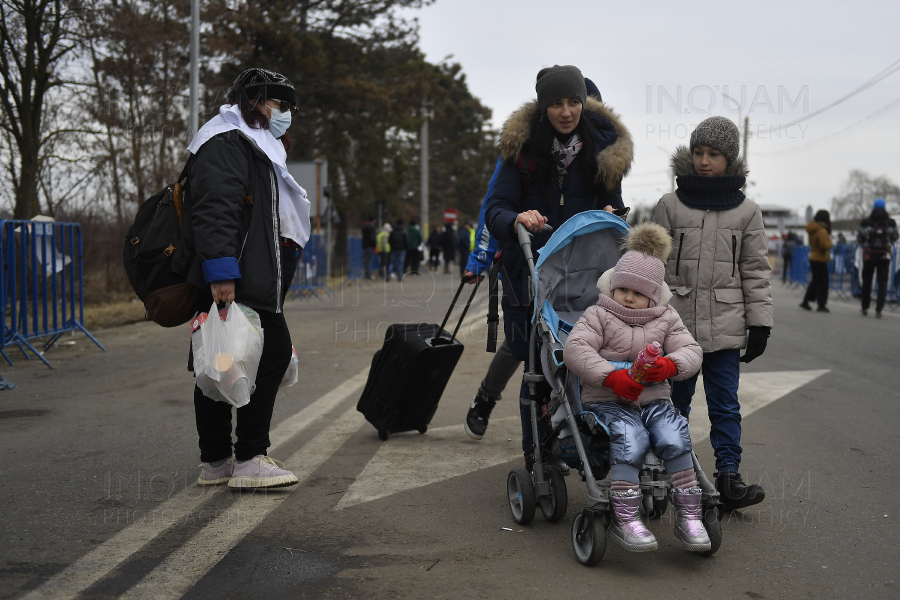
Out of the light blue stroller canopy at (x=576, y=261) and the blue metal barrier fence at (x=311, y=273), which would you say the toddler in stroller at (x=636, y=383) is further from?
the blue metal barrier fence at (x=311, y=273)

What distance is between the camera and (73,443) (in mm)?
5266

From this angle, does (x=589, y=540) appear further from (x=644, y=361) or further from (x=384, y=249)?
(x=384, y=249)

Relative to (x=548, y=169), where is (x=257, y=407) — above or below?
below

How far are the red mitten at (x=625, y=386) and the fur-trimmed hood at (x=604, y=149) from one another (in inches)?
44.8

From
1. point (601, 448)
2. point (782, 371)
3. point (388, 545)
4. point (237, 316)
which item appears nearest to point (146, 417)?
point (237, 316)

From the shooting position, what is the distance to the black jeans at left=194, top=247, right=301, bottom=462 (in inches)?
169

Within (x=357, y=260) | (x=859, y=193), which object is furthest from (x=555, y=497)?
(x=859, y=193)

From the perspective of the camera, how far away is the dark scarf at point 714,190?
4.14 m

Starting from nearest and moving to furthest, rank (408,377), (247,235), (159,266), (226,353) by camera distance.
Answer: (226,353) < (159,266) < (247,235) < (408,377)

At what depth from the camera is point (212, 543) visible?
3537mm

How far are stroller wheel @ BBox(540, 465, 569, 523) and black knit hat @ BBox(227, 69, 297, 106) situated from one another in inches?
86.2

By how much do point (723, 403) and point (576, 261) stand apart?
96cm

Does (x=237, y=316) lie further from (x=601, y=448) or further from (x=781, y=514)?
(x=781, y=514)

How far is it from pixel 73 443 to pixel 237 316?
6.55 feet
